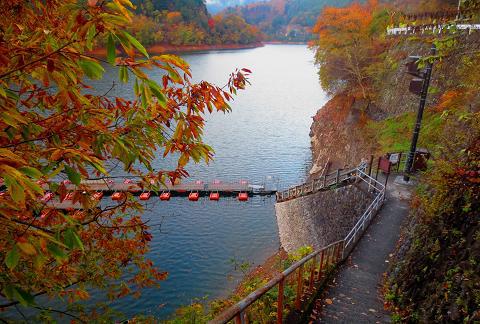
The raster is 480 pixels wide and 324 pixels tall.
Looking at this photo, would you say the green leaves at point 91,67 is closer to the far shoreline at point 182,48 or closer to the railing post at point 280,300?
the railing post at point 280,300

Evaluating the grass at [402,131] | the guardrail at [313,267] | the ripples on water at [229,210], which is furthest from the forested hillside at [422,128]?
the ripples on water at [229,210]

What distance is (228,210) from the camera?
32094 mm

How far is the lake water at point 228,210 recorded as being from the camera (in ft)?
71.1

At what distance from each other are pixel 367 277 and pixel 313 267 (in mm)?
3430

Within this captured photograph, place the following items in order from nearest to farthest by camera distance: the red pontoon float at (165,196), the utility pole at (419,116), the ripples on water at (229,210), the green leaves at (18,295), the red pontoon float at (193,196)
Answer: the green leaves at (18,295) → the utility pole at (419,116) → the ripples on water at (229,210) → the red pontoon float at (165,196) → the red pontoon float at (193,196)

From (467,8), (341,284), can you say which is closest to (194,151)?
(467,8)

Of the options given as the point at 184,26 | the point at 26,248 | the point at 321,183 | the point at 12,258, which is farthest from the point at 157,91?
the point at 184,26

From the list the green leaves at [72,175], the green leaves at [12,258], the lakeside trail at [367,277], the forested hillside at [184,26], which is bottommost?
the lakeside trail at [367,277]

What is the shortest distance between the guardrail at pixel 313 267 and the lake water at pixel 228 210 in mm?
3932

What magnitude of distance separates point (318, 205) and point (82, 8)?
692 inches

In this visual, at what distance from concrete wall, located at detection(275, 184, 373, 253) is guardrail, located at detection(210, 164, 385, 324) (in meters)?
0.90

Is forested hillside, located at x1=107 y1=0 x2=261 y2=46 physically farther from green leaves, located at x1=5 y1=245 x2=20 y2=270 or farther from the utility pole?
green leaves, located at x1=5 y1=245 x2=20 y2=270

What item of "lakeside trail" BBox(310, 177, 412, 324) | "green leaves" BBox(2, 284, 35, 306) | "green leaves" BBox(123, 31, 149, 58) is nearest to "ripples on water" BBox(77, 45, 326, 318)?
"lakeside trail" BBox(310, 177, 412, 324)

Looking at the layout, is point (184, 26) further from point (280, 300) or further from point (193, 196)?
point (280, 300)
